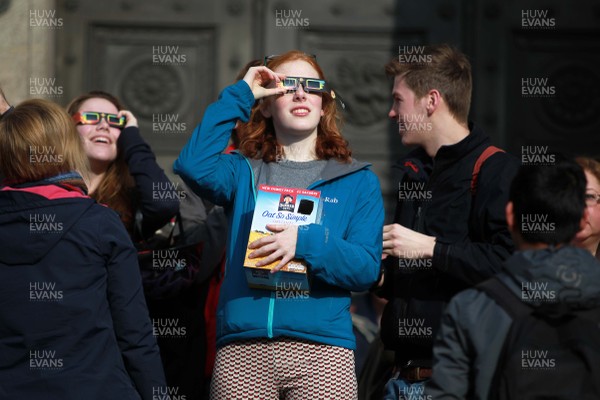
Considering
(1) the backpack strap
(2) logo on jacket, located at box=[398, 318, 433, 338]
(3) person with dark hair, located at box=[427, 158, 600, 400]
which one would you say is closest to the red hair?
(1) the backpack strap

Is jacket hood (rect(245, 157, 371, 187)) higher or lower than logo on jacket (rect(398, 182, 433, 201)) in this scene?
higher

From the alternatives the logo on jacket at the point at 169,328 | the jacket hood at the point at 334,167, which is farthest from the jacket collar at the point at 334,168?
the logo on jacket at the point at 169,328

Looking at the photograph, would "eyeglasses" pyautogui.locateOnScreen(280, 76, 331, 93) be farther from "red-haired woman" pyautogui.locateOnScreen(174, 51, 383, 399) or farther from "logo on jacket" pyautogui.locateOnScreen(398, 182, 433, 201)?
"logo on jacket" pyautogui.locateOnScreen(398, 182, 433, 201)

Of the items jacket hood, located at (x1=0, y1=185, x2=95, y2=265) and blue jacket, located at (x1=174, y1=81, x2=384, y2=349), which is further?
blue jacket, located at (x1=174, y1=81, x2=384, y2=349)

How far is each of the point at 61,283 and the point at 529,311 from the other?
62.6 inches

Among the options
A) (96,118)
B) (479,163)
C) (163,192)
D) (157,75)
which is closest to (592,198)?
(479,163)

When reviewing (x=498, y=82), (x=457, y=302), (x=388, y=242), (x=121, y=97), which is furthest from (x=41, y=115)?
(x=498, y=82)

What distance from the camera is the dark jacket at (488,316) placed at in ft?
11.5

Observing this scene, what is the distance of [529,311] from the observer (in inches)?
139

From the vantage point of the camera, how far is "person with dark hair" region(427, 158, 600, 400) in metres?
3.50

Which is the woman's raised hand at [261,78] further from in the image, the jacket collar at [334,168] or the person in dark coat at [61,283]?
the person in dark coat at [61,283]

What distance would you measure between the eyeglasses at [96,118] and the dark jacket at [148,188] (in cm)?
11

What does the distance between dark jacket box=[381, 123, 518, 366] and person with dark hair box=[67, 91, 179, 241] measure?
1.17 m

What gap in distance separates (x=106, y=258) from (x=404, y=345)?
3.90 ft
